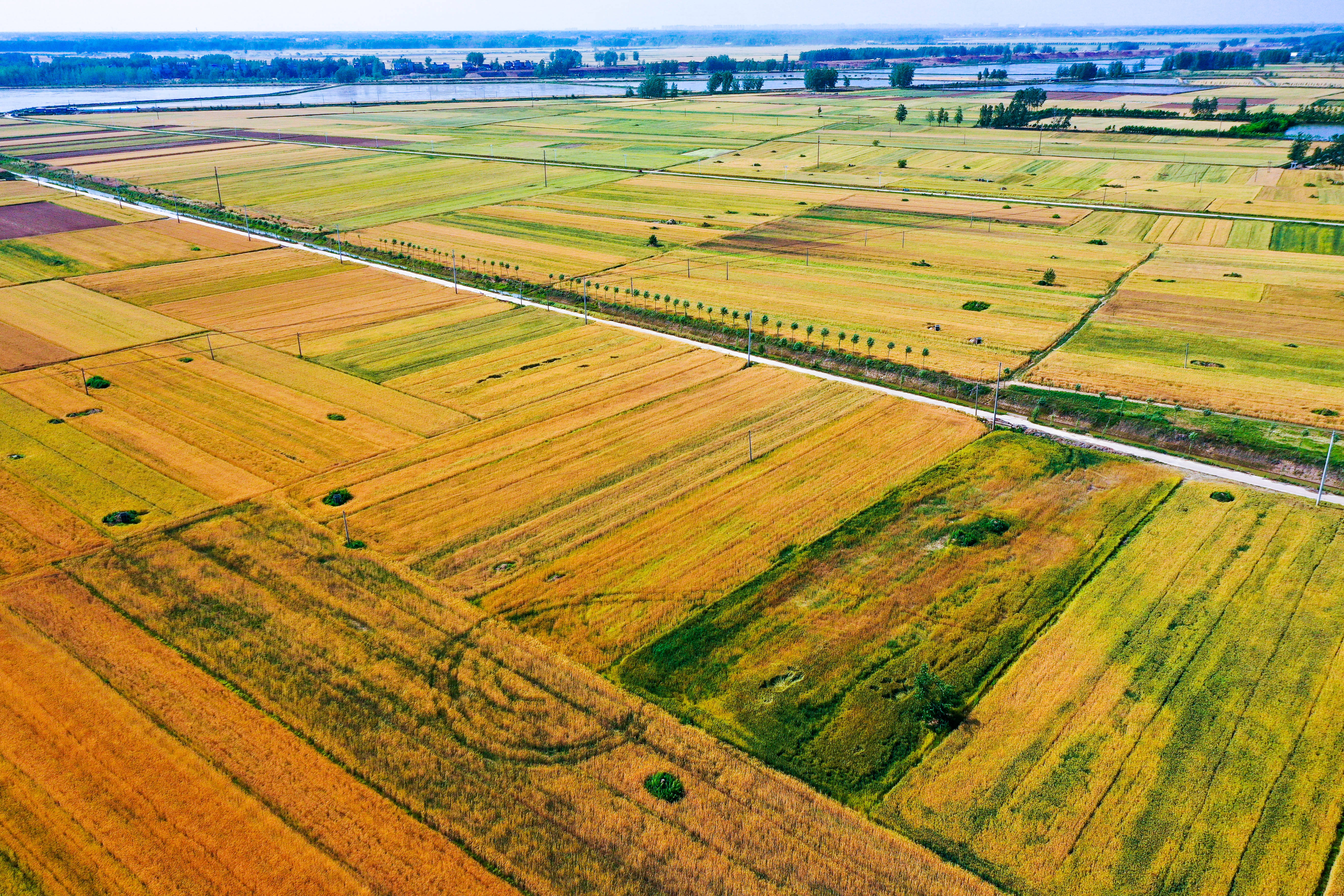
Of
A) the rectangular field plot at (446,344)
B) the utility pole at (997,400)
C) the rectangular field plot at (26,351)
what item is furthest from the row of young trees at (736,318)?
the rectangular field plot at (26,351)

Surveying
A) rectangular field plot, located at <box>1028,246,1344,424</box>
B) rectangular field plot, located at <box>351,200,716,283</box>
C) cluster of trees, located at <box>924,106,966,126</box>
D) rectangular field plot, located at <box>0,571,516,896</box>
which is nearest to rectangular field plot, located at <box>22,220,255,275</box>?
rectangular field plot, located at <box>351,200,716,283</box>

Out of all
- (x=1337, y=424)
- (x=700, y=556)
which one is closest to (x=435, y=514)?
(x=700, y=556)

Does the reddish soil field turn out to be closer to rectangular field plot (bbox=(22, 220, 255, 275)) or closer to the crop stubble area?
rectangular field plot (bbox=(22, 220, 255, 275))

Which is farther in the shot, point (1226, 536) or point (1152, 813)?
point (1226, 536)

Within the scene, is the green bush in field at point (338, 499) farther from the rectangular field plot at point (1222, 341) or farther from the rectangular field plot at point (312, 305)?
the rectangular field plot at point (1222, 341)

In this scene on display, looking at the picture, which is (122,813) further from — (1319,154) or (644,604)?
(1319,154)

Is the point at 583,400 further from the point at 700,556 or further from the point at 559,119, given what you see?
the point at 559,119

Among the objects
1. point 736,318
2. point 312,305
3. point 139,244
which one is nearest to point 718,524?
point 736,318
